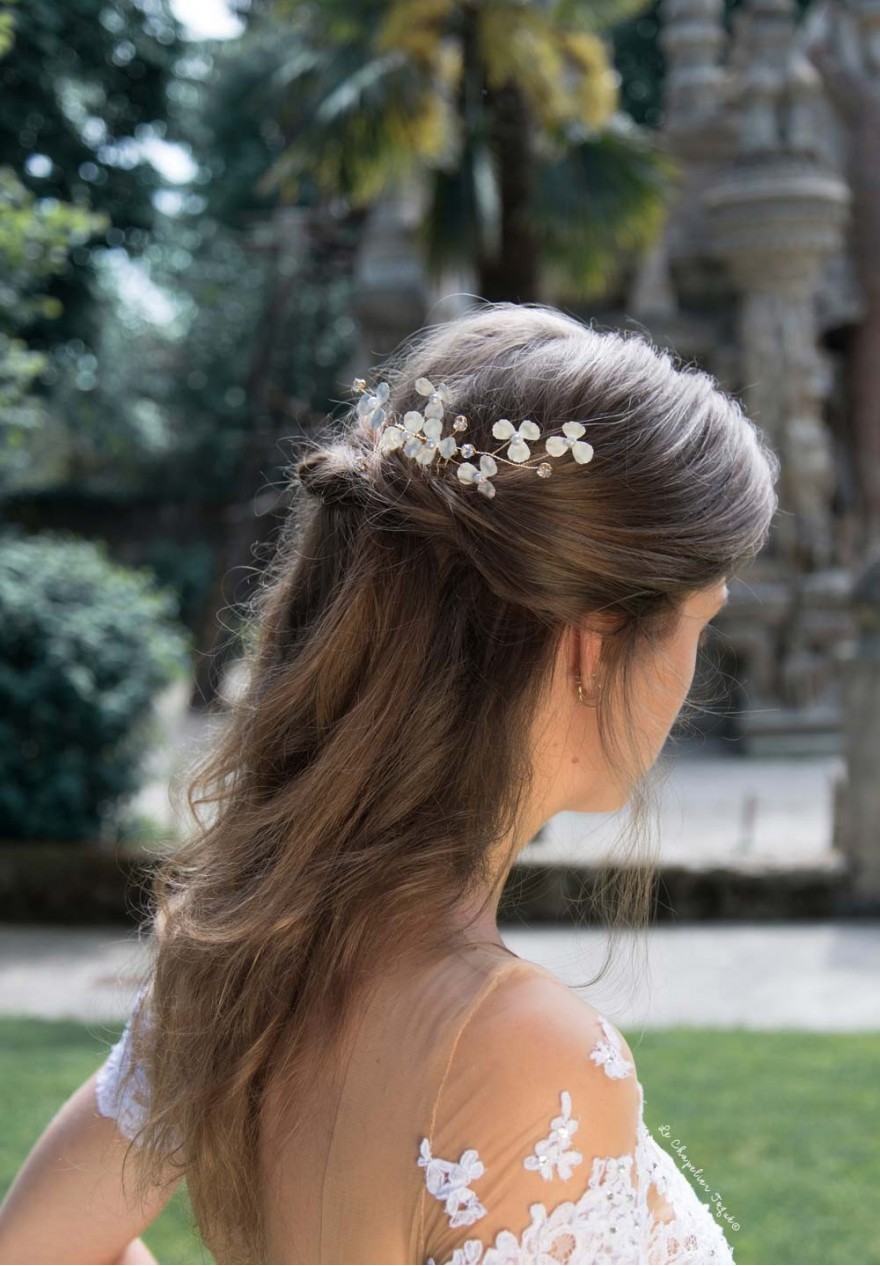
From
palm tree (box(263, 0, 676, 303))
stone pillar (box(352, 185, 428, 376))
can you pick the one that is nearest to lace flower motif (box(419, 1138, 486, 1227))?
palm tree (box(263, 0, 676, 303))

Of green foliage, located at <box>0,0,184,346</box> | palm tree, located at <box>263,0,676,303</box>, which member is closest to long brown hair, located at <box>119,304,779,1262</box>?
palm tree, located at <box>263,0,676,303</box>

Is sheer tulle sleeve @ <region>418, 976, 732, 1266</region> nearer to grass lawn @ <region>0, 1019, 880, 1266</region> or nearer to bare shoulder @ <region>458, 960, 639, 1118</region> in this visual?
bare shoulder @ <region>458, 960, 639, 1118</region>

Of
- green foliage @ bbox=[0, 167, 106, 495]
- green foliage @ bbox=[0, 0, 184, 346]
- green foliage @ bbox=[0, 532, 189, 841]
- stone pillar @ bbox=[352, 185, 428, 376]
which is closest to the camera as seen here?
green foliage @ bbox=[0, 167, 106, 495]

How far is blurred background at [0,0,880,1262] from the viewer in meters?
4.55

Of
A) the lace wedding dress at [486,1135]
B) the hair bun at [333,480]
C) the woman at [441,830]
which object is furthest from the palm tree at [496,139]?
the lace wedding dress at [486,1135]

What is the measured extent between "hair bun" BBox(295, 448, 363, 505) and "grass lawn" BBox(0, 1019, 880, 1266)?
203 cm

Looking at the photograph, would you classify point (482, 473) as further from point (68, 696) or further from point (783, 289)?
point (783, 289)

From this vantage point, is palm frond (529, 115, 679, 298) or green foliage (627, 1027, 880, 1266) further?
palm frond (529, 115, 679, 298)

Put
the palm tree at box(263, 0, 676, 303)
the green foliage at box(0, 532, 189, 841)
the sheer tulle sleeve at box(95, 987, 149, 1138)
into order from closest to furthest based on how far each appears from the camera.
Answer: the sheer tulle sleeve at box(95, 987, 149, 1138) → the green foliage at box(0, 532, 189, 841) → the palm tree at box(263, 0, 676, 303)

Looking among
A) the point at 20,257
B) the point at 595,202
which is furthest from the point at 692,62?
the point at 20,257

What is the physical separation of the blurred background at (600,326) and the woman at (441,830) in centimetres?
30

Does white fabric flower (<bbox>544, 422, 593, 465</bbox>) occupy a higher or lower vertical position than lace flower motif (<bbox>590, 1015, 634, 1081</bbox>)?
higher

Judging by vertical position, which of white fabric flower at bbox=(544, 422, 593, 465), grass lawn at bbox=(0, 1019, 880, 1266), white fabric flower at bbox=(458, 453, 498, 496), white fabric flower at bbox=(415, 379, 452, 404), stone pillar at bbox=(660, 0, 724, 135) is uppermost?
stone pillar at bbox=(660, 0, 724, 135)

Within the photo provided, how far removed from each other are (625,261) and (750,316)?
4.36 feet
